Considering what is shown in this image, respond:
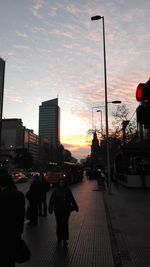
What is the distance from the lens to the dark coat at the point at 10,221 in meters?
3.33

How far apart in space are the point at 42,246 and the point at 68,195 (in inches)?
55.9

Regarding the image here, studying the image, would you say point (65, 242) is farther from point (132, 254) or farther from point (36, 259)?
point (132, 254)

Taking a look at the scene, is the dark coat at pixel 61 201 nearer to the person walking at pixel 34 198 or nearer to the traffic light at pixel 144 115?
the person walking at pixel 34 198

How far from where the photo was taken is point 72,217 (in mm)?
11250

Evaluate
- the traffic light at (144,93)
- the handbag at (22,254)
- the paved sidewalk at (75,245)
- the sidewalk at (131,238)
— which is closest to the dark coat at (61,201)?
the paved sidewalk at (75,245)

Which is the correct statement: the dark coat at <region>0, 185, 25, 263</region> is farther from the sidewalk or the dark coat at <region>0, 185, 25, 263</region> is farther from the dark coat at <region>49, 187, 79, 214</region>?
the dark coat at <region>49, 187, 79, 214</region>

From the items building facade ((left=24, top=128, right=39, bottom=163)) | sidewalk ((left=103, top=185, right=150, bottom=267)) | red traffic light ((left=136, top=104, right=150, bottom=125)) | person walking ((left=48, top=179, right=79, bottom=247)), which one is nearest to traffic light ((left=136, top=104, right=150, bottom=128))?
red traffic light ((left=136, top=104, right=150, bottom=125))

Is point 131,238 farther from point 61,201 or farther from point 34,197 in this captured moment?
point 34,197

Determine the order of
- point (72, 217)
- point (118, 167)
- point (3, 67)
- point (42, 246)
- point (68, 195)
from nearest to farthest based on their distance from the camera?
point (42, 246) < point (68, 195) < point (72, 217) < point (118, 167) < point (3, 67)

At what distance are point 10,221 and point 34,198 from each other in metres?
6.68

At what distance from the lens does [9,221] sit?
350cm

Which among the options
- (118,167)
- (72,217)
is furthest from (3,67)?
(72,217)

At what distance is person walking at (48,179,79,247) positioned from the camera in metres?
6.98

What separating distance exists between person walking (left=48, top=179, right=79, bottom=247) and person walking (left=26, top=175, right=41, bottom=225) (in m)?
2.62
